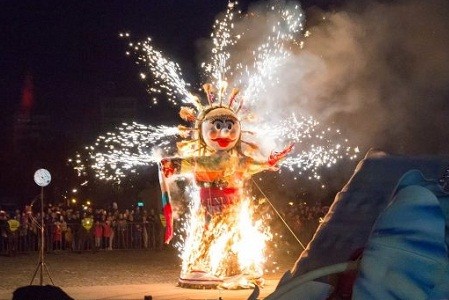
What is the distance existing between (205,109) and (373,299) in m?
10.8

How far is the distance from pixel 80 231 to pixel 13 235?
2.06 metres

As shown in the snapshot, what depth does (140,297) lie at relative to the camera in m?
11.6

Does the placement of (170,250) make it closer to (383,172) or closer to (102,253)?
(102,253)

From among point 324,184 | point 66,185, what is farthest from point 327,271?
point 66,185

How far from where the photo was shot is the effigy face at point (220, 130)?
1219 centimetres

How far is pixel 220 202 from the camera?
1211 cm

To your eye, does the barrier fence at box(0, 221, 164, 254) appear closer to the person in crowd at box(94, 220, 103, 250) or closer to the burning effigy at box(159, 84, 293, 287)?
the person in crowd at box(94, 220, 103, 250)

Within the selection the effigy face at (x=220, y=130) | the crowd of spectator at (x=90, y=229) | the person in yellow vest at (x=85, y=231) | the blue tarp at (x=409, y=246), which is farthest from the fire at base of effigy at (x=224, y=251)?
the blue tarp at (x=409, y=246)

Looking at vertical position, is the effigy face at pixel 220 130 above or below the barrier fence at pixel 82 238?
above

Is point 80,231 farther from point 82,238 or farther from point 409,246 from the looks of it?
point 409,246

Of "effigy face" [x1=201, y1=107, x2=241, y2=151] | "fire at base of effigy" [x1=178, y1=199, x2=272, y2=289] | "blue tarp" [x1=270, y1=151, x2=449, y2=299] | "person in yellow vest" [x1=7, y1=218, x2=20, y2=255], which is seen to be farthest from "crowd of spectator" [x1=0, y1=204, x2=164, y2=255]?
"blue tarp" [x1=270, y1=151, x2=449, y2=299]

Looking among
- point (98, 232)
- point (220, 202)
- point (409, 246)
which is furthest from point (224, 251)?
point (409, 246)

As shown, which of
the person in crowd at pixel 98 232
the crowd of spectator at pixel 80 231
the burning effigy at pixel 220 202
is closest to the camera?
the burning effigy at pixel 220 202

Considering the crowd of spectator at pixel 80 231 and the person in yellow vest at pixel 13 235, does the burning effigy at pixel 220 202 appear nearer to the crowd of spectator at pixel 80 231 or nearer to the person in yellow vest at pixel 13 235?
the crowd of spectator at pixel 80 231
